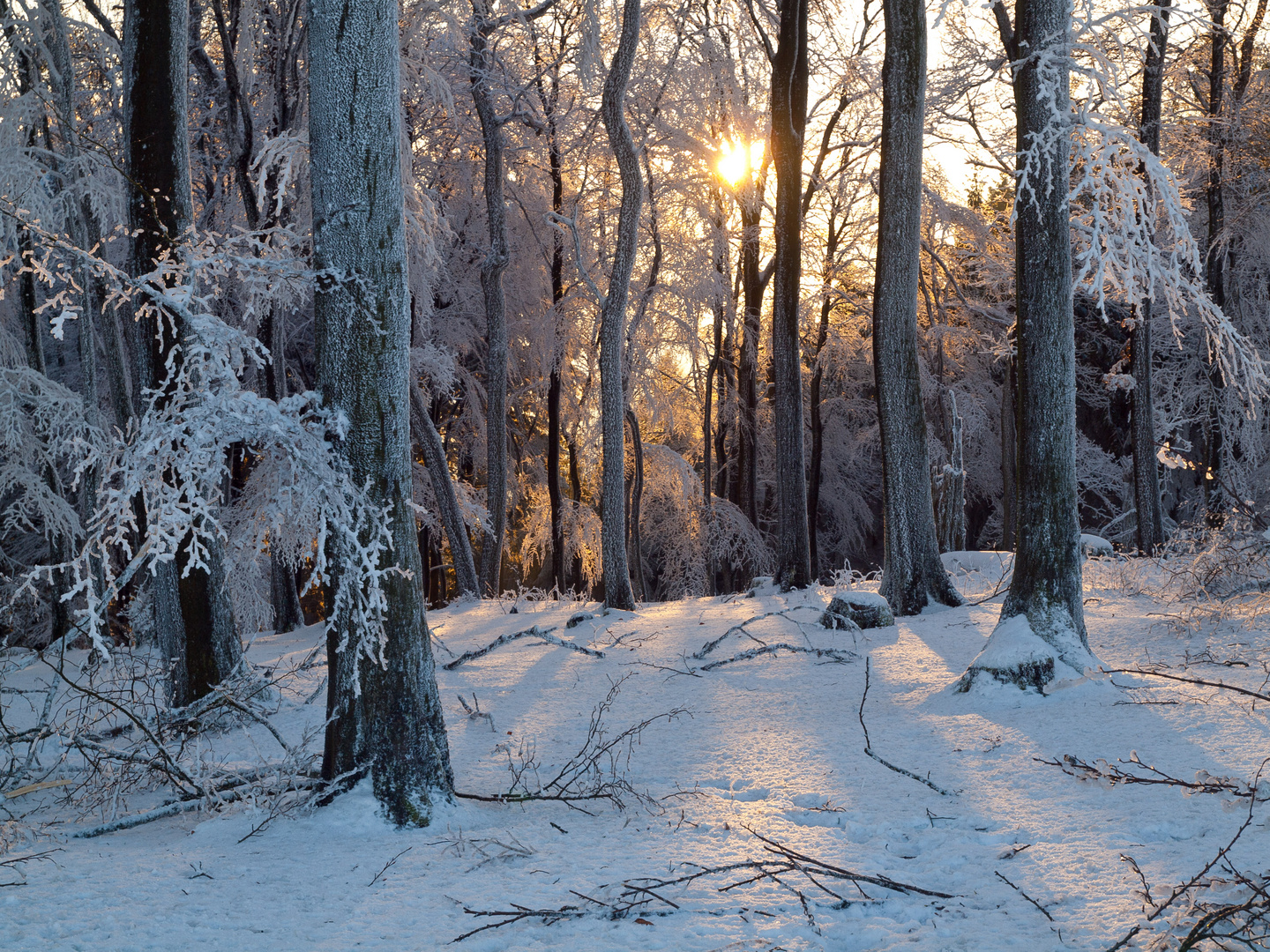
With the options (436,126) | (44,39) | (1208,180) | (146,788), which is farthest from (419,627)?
(1208,180)

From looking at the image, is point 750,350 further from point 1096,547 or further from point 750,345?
point 1096,547

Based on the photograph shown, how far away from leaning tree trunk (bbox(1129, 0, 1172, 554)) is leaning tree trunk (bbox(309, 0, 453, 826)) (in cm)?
1258

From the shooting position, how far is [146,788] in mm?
4973

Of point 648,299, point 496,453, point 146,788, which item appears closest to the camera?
point 146,788

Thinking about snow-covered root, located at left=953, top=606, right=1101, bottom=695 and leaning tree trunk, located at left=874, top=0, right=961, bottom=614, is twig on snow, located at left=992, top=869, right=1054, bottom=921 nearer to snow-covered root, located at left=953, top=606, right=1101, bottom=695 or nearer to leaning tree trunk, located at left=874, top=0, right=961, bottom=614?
snow-covered root, located at left=953, top=606, right=1101, bottom=695

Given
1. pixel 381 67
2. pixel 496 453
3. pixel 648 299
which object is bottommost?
pixel 496 453

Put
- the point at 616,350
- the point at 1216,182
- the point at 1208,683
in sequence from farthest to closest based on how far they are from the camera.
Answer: the point at 1216,182 < the point at 616,350 < the point at 1208,683

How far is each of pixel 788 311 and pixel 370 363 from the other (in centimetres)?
870

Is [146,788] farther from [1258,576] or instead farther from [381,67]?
[1258,576]

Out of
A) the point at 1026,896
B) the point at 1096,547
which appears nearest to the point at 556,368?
the point at 1096,547

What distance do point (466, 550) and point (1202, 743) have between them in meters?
9.96

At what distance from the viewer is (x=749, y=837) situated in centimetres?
395

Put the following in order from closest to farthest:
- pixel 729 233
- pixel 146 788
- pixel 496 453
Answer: pixel 146 788 < pixel 496 453 < pixel 729 233

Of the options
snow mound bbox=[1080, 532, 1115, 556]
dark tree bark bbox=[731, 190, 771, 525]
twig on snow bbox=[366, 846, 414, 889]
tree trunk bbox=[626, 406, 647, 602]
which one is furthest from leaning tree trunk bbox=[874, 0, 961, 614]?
dark tree bark bbox=[731, 190, 771, 525]
